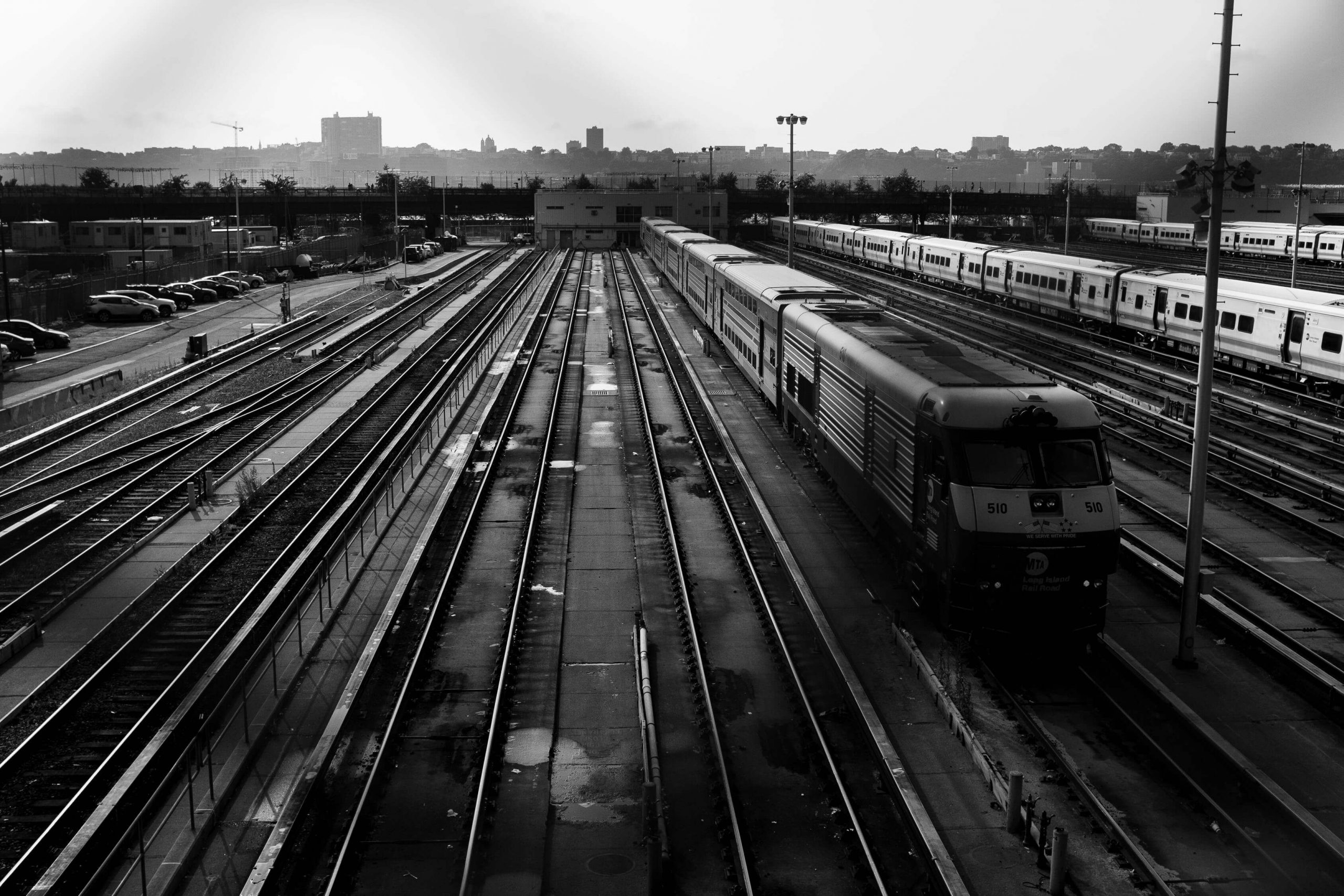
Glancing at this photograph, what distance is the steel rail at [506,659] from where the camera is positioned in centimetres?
1114

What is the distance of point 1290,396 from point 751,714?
25731mm

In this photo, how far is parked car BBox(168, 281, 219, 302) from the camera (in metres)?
67.9

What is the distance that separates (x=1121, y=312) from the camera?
4344 cm

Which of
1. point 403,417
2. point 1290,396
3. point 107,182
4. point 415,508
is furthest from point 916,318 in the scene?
point 107,182

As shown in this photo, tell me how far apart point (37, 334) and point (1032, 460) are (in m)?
46.1

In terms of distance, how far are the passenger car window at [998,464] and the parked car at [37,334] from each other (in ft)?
146

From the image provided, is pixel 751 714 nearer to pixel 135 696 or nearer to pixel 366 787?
pixel 366 787

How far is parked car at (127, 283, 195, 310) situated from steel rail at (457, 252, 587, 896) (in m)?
40.3

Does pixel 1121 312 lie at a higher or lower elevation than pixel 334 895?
higher

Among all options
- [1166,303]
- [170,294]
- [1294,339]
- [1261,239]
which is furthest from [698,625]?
[1261,239]

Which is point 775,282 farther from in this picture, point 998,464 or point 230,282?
point 230,282

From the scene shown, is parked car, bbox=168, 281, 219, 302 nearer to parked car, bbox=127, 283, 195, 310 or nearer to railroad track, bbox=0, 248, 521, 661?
parked car, bbox=127, 283, 195, 310

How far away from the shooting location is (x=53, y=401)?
3491 cm

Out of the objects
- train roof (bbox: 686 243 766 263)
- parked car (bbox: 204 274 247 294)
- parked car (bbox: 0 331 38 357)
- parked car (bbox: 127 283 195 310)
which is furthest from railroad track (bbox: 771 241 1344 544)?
parked car (bbox: 204 274 247 294)
